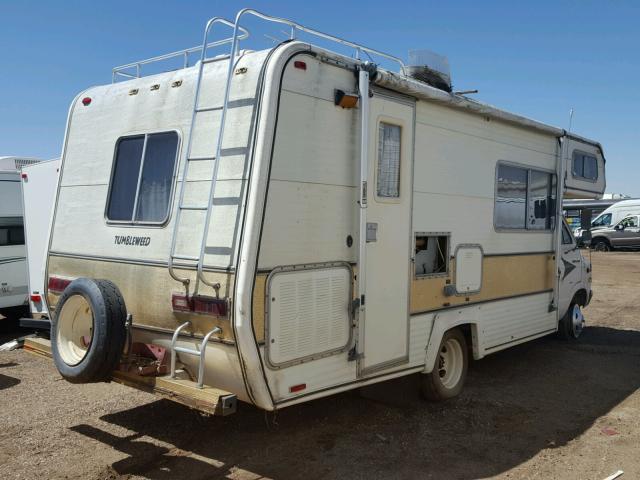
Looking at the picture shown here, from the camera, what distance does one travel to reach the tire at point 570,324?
8547 millimetres

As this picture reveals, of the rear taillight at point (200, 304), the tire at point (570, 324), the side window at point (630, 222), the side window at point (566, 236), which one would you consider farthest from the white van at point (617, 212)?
the rear taillight at point (200, 304)

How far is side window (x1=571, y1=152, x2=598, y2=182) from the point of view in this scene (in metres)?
7.78

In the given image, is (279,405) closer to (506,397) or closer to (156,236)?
(156,236)

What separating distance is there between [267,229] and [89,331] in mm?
1745

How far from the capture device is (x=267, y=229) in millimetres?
3949

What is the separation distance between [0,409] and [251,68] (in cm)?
386

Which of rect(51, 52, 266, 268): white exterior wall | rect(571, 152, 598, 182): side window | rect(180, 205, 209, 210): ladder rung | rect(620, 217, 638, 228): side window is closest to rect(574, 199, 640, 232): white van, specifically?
rect(620, 217, 638, 228): side window

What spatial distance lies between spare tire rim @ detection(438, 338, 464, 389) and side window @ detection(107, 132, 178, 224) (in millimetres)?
2992

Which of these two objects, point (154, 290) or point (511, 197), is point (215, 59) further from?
point (511, 197)

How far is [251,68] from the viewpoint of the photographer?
4.11m

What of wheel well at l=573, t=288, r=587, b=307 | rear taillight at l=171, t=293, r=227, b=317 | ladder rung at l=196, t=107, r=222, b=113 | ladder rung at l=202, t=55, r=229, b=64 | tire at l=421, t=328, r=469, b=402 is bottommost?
tire at l=421, t=328, r=469, b=402

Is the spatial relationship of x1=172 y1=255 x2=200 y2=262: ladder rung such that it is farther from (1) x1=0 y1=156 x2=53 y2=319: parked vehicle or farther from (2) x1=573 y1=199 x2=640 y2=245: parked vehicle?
(2) x1=573 y1=199 x2=640 y2=245: parked vehicle

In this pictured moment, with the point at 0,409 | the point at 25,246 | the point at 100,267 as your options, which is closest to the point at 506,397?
the point at 100,267

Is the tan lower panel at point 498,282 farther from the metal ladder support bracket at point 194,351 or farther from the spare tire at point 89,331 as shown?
the spare tire at point 89,331
